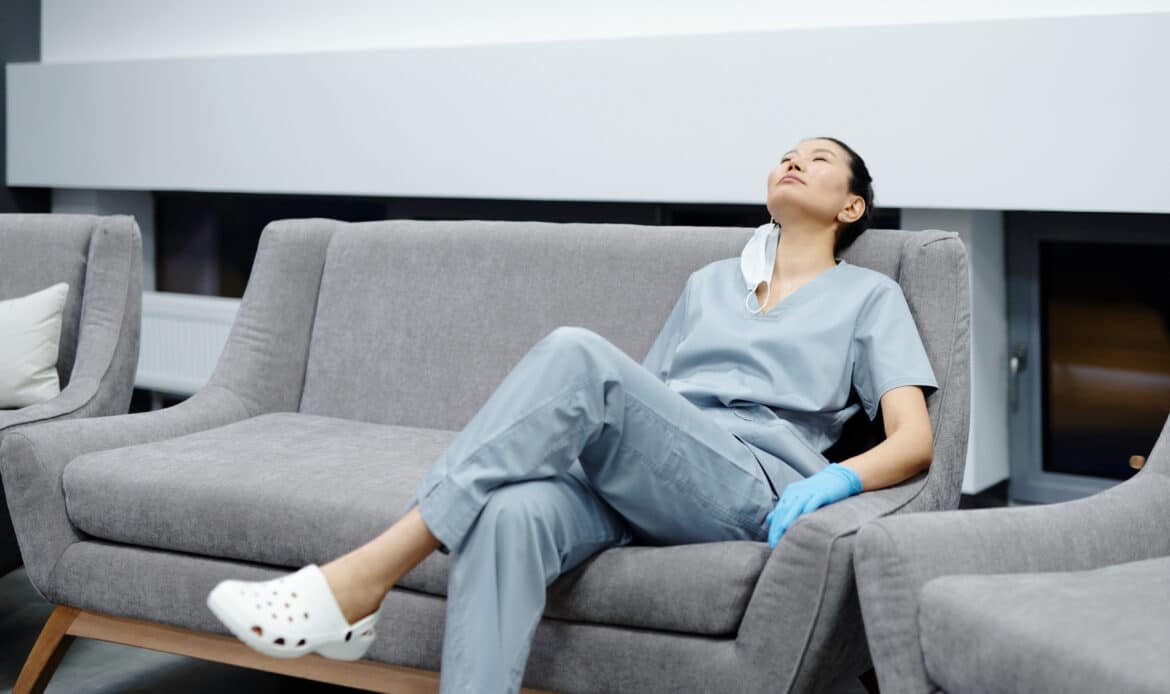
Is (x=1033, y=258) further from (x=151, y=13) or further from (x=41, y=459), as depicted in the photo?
(x=151, y=13)

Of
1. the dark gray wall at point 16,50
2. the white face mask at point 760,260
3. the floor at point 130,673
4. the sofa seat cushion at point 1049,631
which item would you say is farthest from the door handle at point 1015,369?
the dark gray wall at point 16,50

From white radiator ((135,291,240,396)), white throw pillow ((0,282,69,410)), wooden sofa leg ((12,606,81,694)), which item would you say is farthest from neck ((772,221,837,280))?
white radiator ((135,291,240,396))

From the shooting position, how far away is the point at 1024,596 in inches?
56.6

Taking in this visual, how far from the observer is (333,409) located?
2.58 metres

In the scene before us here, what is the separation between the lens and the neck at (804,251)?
6.95ft

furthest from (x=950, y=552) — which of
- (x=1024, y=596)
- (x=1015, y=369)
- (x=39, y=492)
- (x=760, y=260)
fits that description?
(x=1015, y=369)

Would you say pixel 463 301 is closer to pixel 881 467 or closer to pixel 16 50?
pixel 881 467

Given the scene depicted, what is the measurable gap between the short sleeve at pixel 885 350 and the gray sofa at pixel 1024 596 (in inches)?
12.9

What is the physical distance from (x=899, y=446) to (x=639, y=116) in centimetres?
174

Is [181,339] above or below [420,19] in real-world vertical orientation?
below

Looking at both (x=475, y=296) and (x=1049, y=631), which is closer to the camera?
(x=1049, y=631)

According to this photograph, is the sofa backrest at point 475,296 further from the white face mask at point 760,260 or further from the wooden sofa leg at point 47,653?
the wooden sofa leg at point 47,653

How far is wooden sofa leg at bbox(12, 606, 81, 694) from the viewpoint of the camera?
83.8 inches

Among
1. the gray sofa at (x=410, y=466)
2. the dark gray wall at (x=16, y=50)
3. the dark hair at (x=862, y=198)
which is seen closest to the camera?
the gray sofa at (x=410, y=466)
